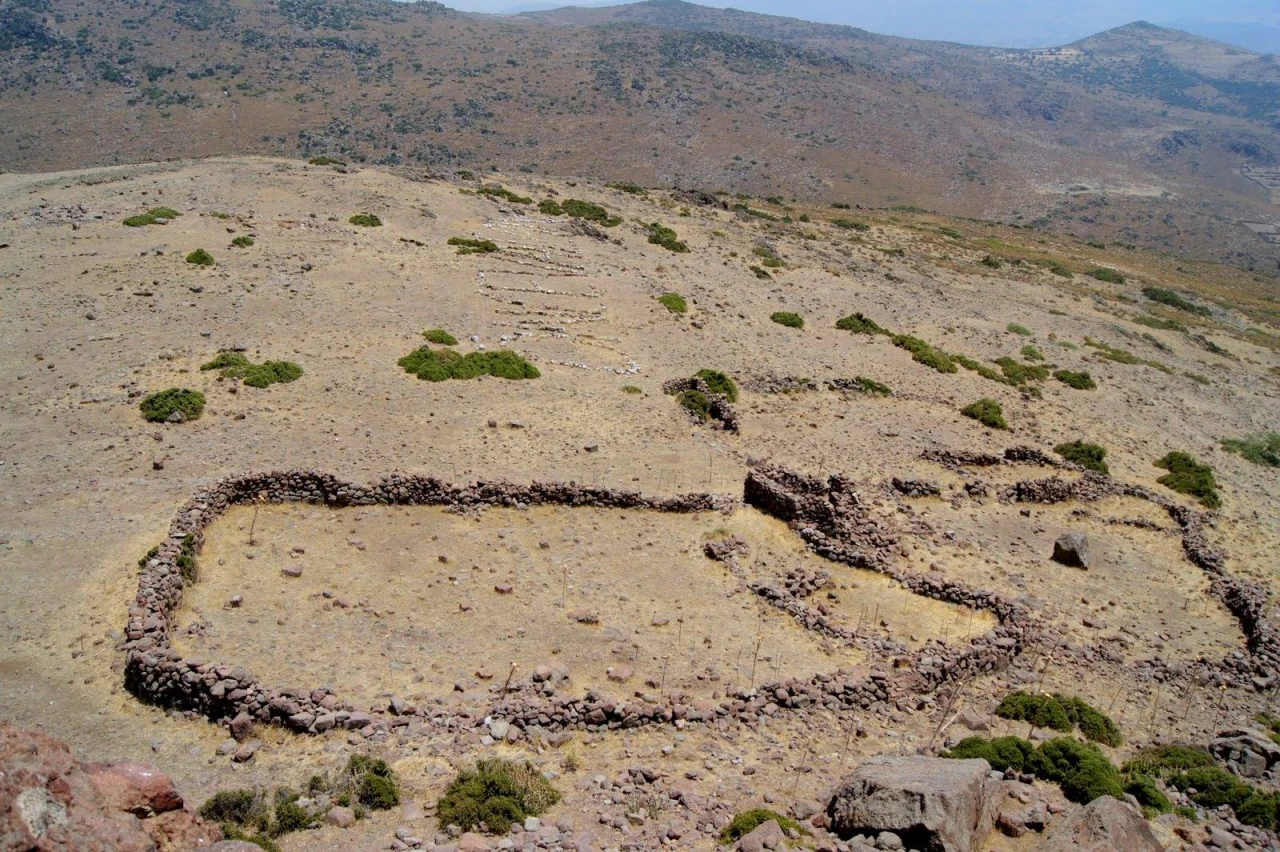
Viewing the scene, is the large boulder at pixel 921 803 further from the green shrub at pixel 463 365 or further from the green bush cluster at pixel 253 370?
the green bush cluster at pixel 253 370

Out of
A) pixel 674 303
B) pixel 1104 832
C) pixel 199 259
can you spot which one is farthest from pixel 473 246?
pixel 1104 832

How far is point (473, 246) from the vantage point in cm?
3544

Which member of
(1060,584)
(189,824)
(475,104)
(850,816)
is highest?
(475,104)

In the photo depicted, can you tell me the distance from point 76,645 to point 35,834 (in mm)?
7068

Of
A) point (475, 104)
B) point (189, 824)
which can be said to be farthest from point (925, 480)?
point (475, 104)

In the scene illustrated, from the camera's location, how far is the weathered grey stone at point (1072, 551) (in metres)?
18.6

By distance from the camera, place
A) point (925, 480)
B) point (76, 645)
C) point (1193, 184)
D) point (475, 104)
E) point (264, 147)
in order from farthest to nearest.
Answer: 1. point (1193, 184)
2. point (475, 104)
3. point (264, 147)
4. point (925, 480)
5. point (76, 645)

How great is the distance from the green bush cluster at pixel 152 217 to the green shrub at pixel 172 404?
15.2 m

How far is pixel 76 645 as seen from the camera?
1209cm

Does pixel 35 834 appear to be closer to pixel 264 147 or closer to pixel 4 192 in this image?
pixel 4 192

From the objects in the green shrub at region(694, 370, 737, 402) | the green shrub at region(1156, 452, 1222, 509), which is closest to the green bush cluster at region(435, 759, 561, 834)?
the green shrub at region(694, 370, 737, 402)

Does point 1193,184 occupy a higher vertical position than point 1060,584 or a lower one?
higher

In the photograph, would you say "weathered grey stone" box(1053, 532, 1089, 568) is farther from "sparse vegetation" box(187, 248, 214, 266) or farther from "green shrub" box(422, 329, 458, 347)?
"sparse vegetation" box(187, 248, 214, 266)

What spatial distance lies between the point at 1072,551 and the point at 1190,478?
31.4 ft
